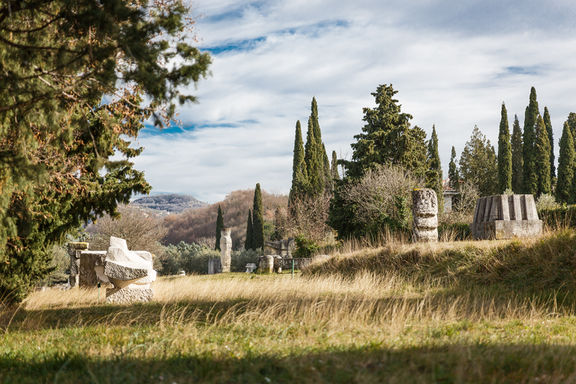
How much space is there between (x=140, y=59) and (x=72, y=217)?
542 centimetres

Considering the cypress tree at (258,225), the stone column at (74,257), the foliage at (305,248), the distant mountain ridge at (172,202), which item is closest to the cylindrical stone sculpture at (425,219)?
the foliage at (305,248)

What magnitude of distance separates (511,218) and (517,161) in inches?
1114

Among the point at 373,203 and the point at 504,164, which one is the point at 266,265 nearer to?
the point at 373,203

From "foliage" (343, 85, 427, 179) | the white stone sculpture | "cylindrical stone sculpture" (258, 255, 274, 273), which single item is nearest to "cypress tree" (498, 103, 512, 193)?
"foliage" (343, 85, 427, 179)

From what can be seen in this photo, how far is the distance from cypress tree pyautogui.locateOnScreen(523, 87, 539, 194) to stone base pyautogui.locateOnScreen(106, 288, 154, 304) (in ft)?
104

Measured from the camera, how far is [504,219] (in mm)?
13047

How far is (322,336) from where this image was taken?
4648 millimetres

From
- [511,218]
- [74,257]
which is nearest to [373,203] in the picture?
[511,218]

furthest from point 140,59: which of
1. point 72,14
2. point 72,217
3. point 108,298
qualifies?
point 108,298

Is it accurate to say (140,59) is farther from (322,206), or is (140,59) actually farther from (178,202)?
(178,202)

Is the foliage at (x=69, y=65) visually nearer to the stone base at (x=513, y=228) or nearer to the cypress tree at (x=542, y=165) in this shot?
the stone base at (x=513, y=228)

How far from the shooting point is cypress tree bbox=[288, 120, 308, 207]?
3516 cm

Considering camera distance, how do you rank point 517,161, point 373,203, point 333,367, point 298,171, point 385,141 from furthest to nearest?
point 517,161 < point 298,171 < point 385,141 < point 373,203 < point 333,367

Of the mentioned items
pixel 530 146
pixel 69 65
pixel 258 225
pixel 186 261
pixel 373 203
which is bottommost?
pixel 186 261
